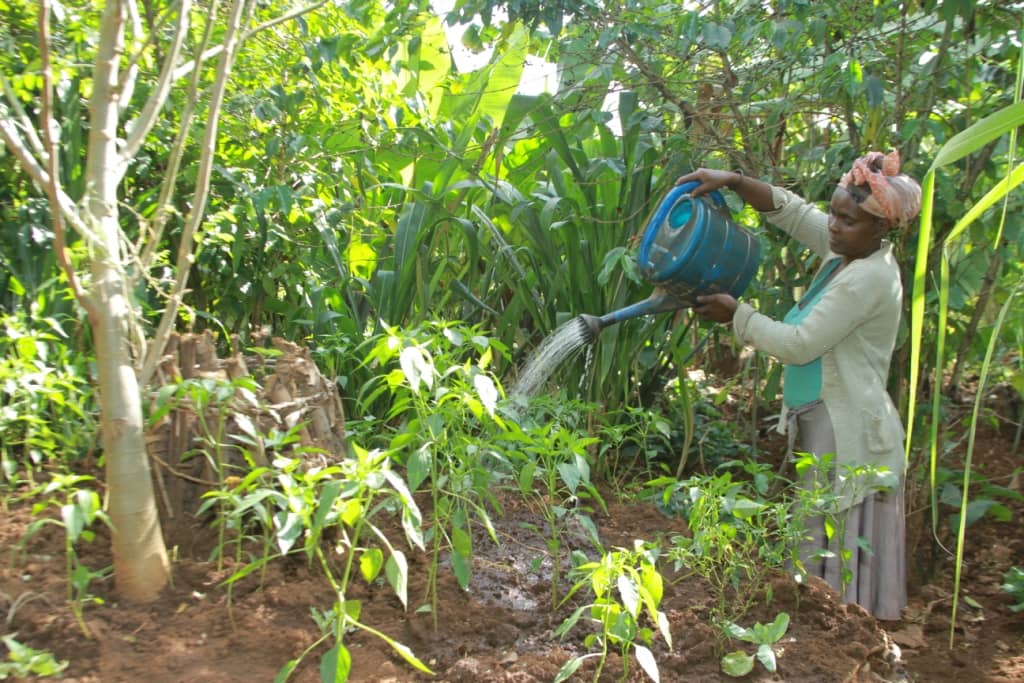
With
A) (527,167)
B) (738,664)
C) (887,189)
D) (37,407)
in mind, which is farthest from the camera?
(527,167)

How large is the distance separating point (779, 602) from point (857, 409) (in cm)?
75

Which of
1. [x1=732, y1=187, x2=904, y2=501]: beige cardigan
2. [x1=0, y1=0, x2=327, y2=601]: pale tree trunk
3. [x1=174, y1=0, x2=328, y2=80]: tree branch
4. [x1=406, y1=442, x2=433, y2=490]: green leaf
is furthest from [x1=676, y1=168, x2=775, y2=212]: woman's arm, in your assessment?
[x1=0, y1=0, x2=327, y2=601]: pale tree trunk

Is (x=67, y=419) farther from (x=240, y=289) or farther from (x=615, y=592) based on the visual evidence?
(x=615, y=592)

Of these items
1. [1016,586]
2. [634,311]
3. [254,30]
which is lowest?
[1016,586]

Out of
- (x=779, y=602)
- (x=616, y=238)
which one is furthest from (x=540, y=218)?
(x=779, y=602)

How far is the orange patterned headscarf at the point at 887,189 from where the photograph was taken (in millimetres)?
2500

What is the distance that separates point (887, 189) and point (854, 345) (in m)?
0.46

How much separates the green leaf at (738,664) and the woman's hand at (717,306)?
112 cm

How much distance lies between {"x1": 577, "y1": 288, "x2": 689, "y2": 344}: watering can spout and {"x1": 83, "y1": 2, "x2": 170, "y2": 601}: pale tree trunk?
139cm

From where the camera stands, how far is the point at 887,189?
8.18 ft

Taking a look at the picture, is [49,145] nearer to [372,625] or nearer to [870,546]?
[372,625]

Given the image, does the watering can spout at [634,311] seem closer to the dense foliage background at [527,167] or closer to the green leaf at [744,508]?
the dense foliage background at [527,167]

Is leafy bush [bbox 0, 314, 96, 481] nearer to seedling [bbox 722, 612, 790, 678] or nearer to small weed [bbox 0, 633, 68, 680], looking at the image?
small weed [bbox 0, 633, 68, 680]

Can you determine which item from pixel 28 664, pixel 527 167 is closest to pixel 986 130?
pixel 28 664
